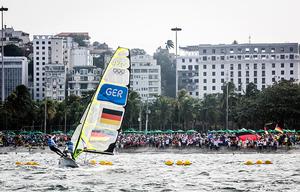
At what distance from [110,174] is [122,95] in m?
5.51

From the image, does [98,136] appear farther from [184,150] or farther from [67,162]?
[184,150]

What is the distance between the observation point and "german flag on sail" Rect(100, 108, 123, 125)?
151 feet

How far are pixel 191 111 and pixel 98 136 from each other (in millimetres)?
113138

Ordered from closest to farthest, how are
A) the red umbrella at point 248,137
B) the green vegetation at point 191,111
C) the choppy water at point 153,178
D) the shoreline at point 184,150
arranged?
the choppy water at point 153,178 < the shoreline at point 184,150 < the red umbrella at point 248,137 < the green vegetation at point 191,111

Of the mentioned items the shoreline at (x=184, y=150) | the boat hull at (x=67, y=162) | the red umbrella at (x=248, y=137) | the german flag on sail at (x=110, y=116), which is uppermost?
the german flag on sail at (x=110, y=116)

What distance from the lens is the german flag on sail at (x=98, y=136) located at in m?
46.0

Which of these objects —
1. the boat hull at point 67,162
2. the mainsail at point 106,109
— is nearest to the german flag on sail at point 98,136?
the mainsail at point 106,109

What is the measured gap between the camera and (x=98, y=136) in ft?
151

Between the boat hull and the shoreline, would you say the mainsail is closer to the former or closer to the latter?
the boat hull

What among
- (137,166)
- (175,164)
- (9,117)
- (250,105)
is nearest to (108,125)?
(137,166)

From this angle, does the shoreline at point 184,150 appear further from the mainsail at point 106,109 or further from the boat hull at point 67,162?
the boat hull at point 67,162

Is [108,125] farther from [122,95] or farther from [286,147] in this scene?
[286,147]

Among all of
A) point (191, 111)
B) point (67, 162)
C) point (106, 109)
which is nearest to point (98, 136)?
point (106, 109)

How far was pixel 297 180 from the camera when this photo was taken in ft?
130
